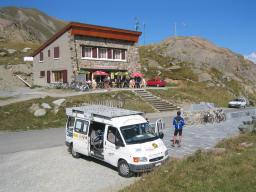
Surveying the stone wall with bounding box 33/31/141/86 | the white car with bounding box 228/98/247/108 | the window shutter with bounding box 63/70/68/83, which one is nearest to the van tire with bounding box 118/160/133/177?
the stone wall with bounding box 33/31/141/86

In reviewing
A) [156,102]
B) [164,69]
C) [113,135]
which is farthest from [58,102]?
[164,69]

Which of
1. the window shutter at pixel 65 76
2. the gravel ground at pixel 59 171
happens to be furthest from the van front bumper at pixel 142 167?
the window shutter at pixel 65 76

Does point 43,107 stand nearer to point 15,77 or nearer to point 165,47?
point 15,77

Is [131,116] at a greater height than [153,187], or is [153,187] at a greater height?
[131,116]

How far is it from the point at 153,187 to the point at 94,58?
3457cm

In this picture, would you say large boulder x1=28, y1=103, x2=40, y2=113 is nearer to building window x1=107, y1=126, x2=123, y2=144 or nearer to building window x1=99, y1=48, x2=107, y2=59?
building window x1=99, y1=48, x2=107, y2=59

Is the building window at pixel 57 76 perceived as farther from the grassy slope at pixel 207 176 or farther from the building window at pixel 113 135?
the grassy slope at pixel 207 176

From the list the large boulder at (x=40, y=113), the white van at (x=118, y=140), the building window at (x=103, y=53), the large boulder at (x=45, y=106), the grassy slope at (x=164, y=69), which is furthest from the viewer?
the grassy slope at (x=164, y=69)

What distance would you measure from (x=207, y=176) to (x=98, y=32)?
35042 millimetres

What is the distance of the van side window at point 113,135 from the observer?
13883mm

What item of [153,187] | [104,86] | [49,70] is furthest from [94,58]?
[153,187]

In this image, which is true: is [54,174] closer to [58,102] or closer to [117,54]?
[58,102]

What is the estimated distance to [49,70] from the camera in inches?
1811

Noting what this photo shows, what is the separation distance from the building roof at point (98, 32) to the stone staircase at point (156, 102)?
9442 mm
